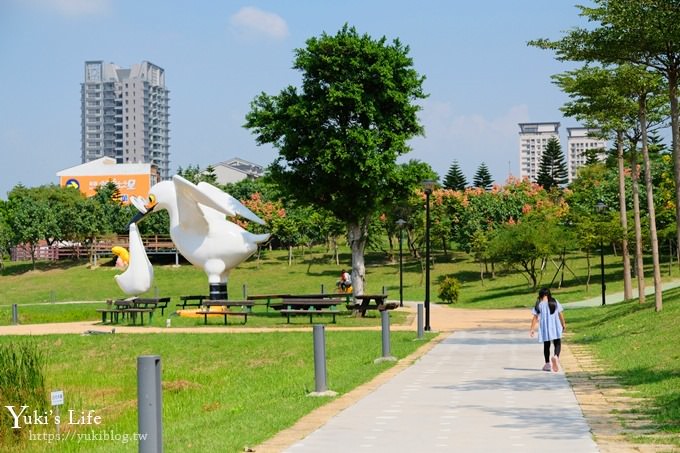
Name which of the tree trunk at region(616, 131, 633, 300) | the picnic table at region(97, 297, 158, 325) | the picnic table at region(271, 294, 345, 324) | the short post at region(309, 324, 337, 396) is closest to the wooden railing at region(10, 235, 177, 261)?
the picnic table at region(97, 297, 158, 325)

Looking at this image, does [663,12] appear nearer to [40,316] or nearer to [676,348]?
[676,348]

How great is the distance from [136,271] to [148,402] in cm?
2723

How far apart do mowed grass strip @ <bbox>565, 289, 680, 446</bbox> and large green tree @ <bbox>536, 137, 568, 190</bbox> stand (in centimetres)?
6616

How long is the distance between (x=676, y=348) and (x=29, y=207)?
63.3 meters

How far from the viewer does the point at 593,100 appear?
27.7 metres

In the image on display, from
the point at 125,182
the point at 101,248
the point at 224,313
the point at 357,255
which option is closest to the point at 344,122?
the point at 357,255

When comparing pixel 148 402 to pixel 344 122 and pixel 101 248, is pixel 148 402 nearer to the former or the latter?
pixel 344 122

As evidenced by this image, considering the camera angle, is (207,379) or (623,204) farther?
(623,204)

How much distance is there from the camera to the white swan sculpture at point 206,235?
109 ft

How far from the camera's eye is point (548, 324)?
15555mm

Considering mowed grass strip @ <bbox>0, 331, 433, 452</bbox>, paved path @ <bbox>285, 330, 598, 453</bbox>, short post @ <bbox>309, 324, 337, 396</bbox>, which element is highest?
short post @ <bbox>309, 324, 337, 396</bbox>

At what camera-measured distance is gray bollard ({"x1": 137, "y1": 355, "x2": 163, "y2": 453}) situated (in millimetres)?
7395

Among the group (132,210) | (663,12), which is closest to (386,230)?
(132,210)

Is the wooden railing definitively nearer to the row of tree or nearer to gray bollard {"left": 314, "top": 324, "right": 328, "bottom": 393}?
the row of tree
